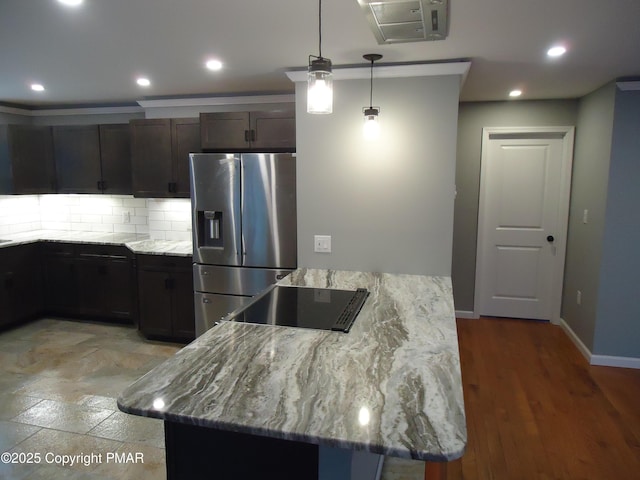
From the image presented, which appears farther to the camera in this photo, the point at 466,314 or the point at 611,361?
the point at 466,314

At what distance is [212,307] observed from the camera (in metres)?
3.76

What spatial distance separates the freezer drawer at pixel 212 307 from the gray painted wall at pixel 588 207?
3059mm

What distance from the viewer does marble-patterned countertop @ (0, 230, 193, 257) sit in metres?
4.11

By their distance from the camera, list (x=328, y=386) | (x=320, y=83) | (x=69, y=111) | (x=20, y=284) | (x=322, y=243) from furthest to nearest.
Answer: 1. (x=69, y=111)
2. (x=20, y=284)
3. (x=322, y=243)
4. (x=320, y=83)
5. (x=328, y=386)

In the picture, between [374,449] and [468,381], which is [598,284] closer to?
[468,381]

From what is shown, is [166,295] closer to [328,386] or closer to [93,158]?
[93,158]

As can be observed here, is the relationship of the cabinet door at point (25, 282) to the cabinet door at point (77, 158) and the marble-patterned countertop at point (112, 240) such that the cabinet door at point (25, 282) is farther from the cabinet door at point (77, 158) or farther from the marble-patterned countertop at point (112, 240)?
the cabinet door at point (77, 158)

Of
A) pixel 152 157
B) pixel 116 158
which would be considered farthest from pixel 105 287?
pixel 152 157

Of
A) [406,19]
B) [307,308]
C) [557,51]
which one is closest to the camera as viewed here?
[406,19]

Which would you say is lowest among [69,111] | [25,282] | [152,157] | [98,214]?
[25,282]

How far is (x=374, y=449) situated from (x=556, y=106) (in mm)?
4523

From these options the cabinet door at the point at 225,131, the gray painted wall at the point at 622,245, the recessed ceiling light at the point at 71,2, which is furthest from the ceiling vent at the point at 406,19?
the gray painted wall at the point at 622,245

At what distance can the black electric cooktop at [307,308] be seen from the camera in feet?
6.57

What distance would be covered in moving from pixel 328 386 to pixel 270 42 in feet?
6.54
